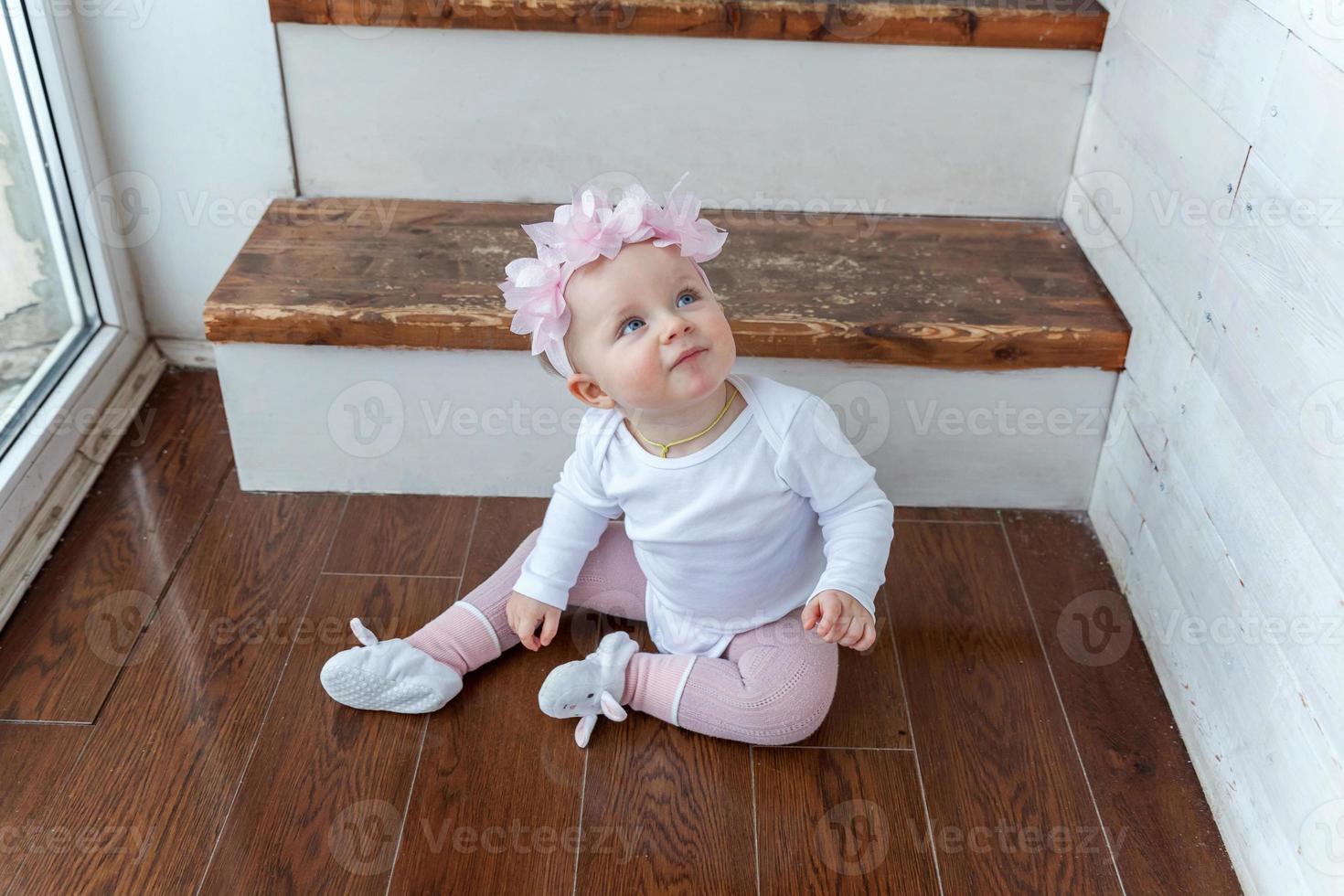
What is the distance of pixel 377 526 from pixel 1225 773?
1024mm

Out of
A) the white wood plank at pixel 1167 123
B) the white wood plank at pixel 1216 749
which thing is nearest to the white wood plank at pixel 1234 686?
the white wood plank at pixel 1216 749

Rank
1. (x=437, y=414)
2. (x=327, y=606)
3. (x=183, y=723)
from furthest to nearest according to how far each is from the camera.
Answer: (x=437, y=414) → (x=327, y=606) → (x=183, y=723)

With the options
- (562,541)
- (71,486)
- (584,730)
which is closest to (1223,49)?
(562,541)

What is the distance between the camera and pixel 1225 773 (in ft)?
3.92

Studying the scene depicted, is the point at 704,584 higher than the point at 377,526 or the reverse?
higher

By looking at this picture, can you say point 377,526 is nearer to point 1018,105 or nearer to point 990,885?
point 990,885

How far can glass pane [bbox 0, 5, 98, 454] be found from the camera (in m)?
1.58

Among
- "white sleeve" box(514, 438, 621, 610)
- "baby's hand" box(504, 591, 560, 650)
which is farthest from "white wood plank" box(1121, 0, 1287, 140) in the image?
"baby's hand" box(504, 591, 560, 650)

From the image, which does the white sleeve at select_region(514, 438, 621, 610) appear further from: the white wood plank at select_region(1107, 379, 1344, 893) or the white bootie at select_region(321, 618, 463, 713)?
the white wood plank at select_region(1107, 379, 1344, 893)

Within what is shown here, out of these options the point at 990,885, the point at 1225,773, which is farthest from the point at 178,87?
the point at 1225,773

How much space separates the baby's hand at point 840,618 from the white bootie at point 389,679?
413 millimetres

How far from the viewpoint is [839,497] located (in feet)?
3.97

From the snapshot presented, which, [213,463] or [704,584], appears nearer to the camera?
[704,584]

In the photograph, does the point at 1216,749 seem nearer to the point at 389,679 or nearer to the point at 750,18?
the point at 389,679
